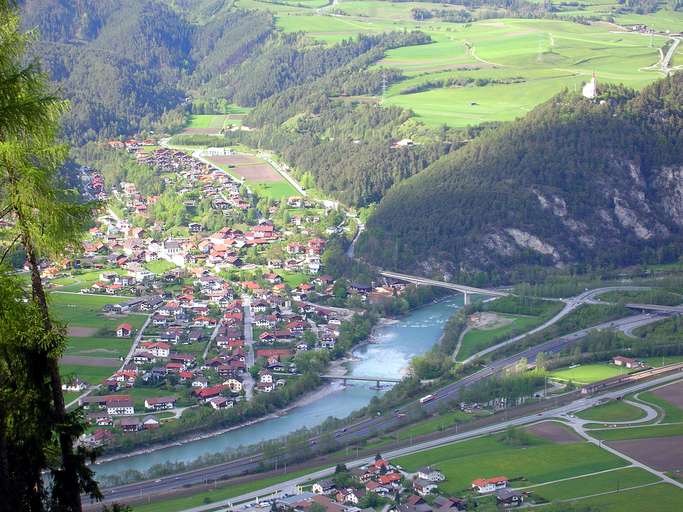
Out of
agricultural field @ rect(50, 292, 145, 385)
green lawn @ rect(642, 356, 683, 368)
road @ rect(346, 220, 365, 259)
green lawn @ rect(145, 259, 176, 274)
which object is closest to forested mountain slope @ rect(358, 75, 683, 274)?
road @ rect(346, 220, 365, 259)

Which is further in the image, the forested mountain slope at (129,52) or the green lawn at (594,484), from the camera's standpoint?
the forested mountain slope at (129,52)

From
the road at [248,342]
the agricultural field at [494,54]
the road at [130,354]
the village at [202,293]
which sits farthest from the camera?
the agricultural field at [494,54]

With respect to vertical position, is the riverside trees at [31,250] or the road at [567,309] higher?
the riverside trees at [31,250]

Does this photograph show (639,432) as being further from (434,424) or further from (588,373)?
(588,373)

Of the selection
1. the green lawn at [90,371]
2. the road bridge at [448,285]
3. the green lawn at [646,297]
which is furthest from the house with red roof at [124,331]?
the green lawn at [646,297]

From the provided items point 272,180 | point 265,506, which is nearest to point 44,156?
point 265,506

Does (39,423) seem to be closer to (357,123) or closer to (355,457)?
(355,457)

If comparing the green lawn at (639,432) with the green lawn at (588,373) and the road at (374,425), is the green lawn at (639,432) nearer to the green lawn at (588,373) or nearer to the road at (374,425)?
the green lawn at (588,373)

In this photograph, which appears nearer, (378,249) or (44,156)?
(44,156)
